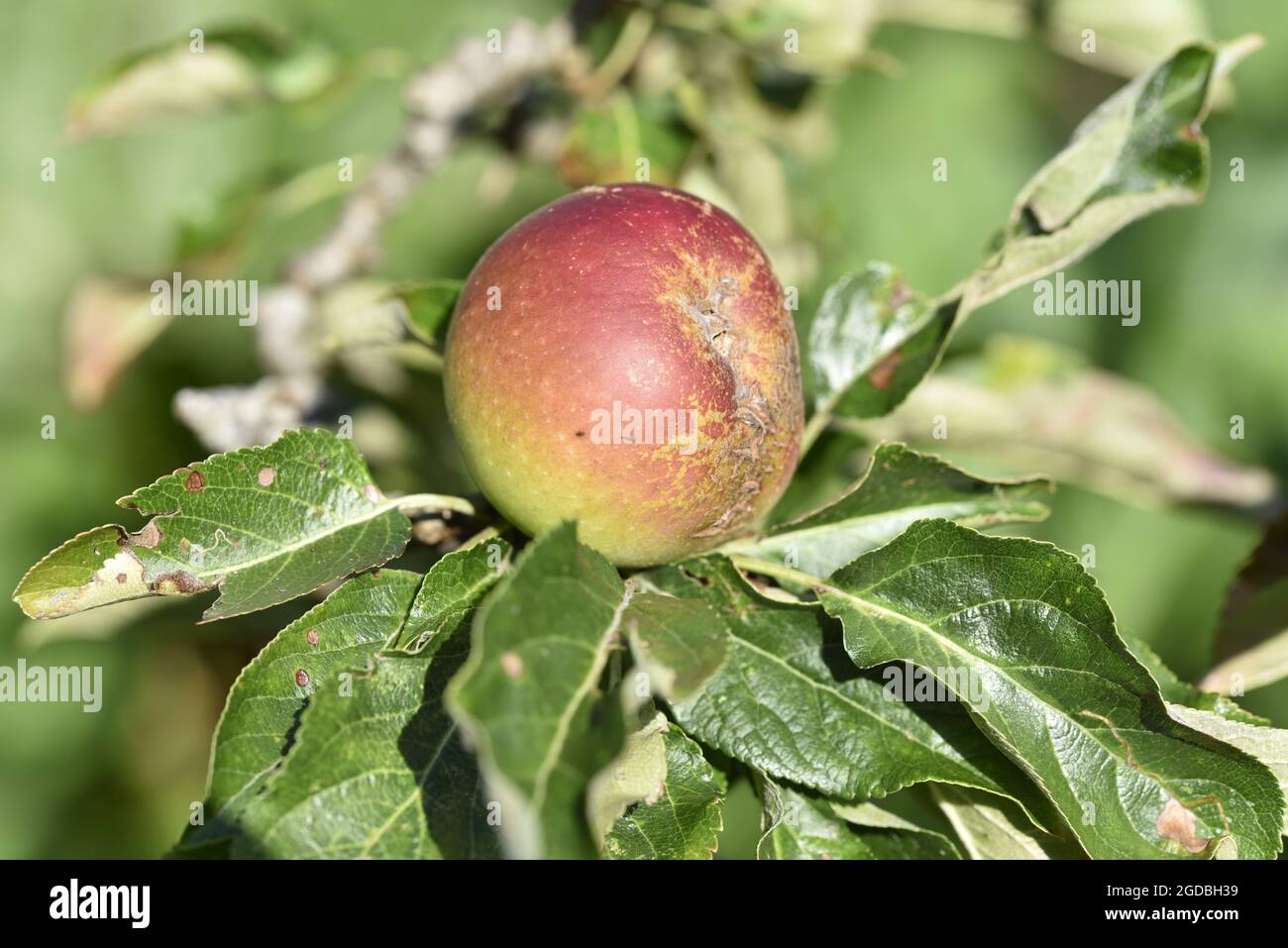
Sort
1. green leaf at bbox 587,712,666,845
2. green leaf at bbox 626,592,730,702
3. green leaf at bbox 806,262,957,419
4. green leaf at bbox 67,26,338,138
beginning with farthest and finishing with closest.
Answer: green leaf at bbox 67,26,338,138, green leaf at bbox 806,262,957,419, green leaf at bbox 587,712,666,845, green leaf at bbox 626,592,730,702

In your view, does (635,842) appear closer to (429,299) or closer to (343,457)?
(343,457)

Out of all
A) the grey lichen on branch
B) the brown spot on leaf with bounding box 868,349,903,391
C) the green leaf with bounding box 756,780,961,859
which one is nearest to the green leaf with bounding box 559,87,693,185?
the grey lichen on branch

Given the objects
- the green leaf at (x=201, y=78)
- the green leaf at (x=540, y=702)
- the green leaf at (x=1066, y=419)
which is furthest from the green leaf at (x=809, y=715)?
the green leaf at (x=201, y=78)

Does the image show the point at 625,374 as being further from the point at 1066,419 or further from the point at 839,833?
the point at 1066,419

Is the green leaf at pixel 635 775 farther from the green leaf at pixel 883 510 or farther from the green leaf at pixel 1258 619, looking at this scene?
the green leaf at pixel 1258 619

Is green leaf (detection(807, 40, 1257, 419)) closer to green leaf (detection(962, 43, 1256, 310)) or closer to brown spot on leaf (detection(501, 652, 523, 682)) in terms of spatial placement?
green leaf (detection(962, 43, 1256, 310))

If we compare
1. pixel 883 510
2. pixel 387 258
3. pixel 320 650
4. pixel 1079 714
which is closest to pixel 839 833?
pixel 1079 714

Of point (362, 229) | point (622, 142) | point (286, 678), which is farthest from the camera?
point (362, 229)
